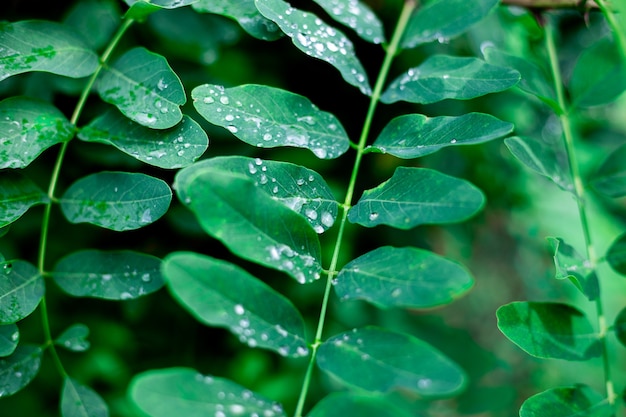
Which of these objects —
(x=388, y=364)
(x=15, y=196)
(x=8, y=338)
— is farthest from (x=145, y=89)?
(x=388, y=364)

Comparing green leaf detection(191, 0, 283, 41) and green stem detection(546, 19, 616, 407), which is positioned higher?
green leaf detection(191, 0, 283, 41)

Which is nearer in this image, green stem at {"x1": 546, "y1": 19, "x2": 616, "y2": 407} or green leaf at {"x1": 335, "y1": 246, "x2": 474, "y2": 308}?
green leaf at {"x1": 335, "y1": 246, "x2": 474, "y2": 308}

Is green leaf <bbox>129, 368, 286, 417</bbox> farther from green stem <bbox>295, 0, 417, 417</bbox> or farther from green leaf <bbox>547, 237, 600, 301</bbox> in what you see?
green leaf <bbox>547, 237, 600, 301</bbox>

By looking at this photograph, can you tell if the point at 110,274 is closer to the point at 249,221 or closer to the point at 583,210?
the point at 249,221

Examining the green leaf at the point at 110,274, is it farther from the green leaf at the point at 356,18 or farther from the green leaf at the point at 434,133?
the green leaf at the point at 356,18

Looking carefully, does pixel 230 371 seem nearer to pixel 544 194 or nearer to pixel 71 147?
pixel 71 147

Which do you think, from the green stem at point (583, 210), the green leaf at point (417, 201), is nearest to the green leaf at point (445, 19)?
the green stem at point (583, 210)

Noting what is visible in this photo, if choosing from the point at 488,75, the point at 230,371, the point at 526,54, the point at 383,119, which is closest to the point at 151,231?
the point at 230,371

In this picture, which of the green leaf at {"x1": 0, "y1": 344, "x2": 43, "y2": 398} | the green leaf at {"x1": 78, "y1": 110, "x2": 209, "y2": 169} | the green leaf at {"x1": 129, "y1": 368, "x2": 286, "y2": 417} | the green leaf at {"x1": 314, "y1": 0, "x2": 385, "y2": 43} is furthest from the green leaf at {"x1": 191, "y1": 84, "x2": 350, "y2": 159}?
the green leaf at {"x1": 0, "y1": 344, "x2": 43, "y2": 398}
